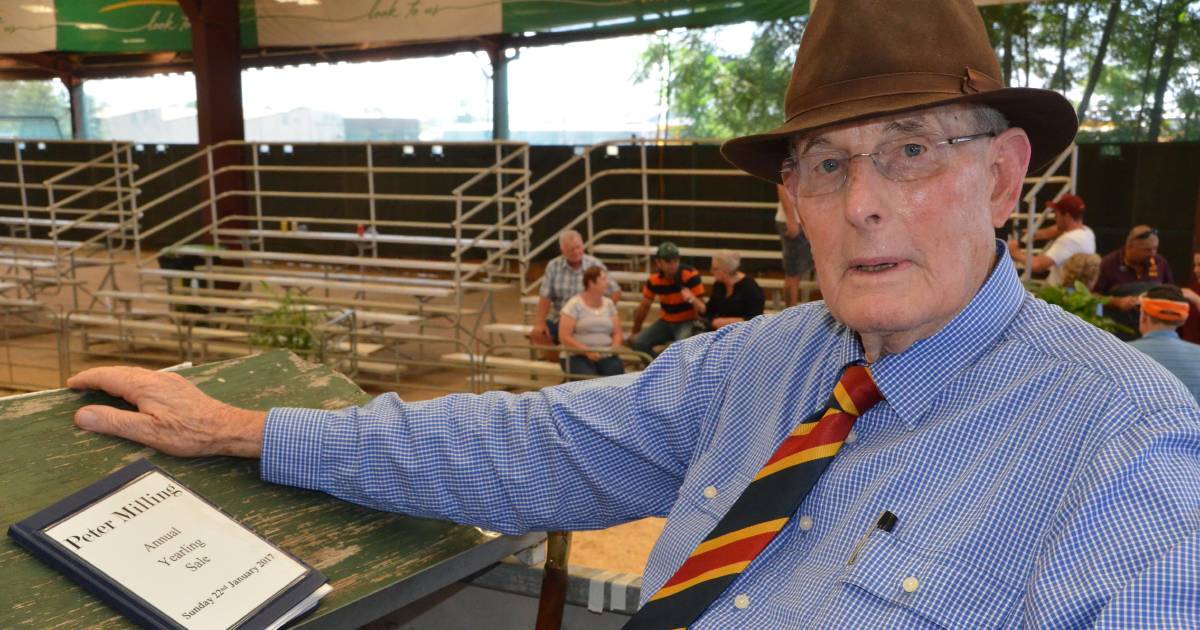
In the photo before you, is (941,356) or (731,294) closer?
(941,356)

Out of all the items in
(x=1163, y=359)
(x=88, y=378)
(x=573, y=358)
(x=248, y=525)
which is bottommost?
(x=573, y=358)

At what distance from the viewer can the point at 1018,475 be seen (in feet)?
3.41

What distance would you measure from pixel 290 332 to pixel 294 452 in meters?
5.17

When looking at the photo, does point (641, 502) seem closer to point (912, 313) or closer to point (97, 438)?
point (912, 313)

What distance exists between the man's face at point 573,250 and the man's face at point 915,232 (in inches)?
215

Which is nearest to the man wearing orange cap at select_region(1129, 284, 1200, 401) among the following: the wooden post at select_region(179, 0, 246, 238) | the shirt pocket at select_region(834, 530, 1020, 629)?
the shirt pocket at select_region(834, 530, 1020, 629)

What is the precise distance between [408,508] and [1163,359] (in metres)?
3.16

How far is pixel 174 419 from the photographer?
4.95 ft

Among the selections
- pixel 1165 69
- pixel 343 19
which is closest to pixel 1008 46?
pixel 1165 69

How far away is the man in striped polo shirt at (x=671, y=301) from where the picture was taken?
6.55 m

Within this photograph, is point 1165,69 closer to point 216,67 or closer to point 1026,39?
point 1026,39

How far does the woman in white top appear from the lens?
6074 millimetres

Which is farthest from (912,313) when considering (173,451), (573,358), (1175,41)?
(1175,41)

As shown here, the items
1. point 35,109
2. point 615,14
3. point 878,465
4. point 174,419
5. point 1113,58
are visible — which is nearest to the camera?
point 878,465
